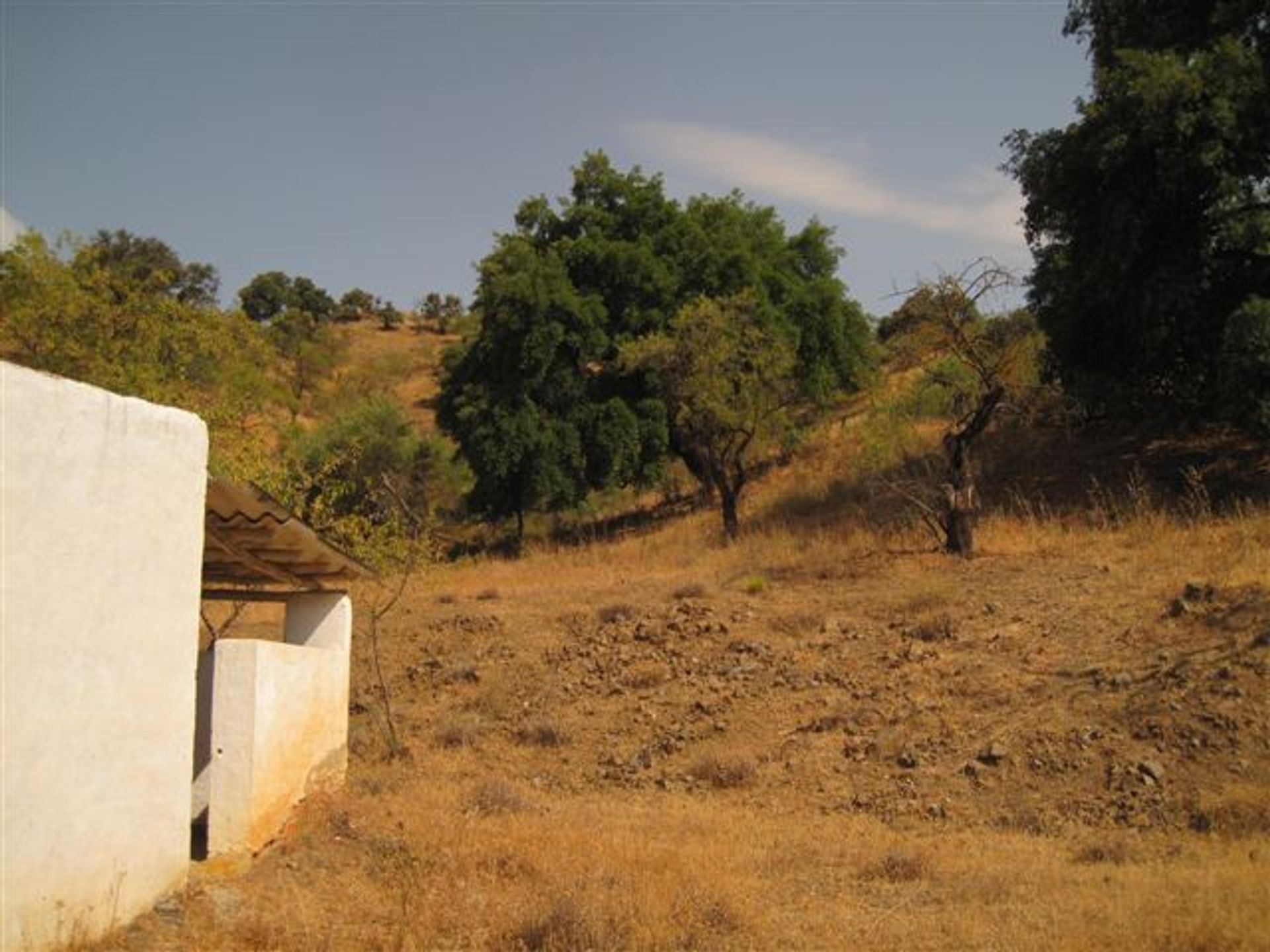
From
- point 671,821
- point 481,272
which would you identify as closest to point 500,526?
point 481,272

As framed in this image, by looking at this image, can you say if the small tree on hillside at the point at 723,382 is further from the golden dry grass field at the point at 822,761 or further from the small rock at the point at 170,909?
the small rock at the point at 170,909

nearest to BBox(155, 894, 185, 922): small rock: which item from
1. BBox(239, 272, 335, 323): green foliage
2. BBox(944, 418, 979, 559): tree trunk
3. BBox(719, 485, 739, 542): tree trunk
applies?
BBox(944, 418, 979, 559): tree trunk

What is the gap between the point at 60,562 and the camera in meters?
5.41

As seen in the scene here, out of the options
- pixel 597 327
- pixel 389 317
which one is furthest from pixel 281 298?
pixel 597 327

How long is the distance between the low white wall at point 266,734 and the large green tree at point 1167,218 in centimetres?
1206

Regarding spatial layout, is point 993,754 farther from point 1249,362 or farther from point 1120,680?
point 1249,362

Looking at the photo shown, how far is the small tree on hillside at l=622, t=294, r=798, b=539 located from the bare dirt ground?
14.5ft

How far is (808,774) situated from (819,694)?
5.01 feet

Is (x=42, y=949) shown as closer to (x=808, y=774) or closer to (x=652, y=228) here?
(x=808, y=774)

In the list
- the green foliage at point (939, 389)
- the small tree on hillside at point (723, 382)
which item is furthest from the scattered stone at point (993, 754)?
the small tree on hillside at point (723, 382)

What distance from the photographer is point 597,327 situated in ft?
86.5

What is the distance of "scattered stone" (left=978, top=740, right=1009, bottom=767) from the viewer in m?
9.85

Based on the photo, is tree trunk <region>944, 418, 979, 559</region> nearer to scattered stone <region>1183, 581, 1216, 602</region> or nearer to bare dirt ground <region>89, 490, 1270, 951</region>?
bare dirt ground <region>89, 490, 1270, 951</region>

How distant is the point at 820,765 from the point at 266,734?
5102 mm
